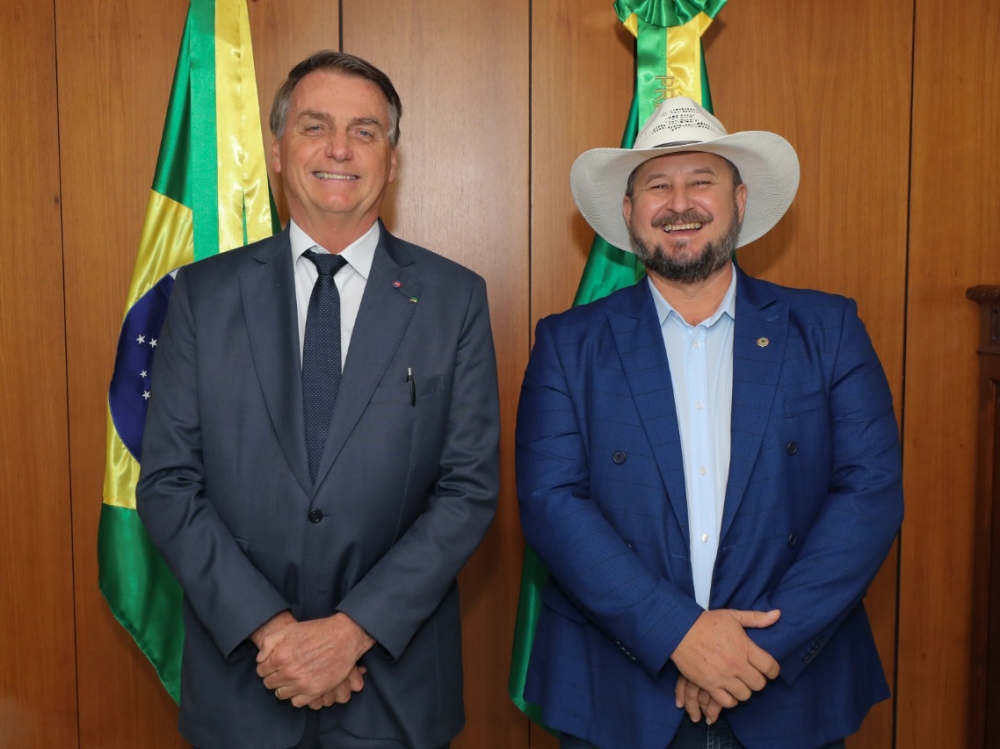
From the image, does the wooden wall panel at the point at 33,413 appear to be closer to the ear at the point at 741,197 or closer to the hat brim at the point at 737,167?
the hat brim at the point at 737,167

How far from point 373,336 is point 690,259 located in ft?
2.24

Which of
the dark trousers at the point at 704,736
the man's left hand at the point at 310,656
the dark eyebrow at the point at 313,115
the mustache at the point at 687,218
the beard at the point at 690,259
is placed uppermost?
the dark eyebrow at the point at 313,115

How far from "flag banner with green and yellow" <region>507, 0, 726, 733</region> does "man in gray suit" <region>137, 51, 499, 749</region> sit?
554mm

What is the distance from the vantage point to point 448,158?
97.3 inches

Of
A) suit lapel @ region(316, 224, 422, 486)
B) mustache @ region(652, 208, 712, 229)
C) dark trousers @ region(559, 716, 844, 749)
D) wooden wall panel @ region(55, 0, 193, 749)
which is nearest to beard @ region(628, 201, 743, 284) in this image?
mustache @ region(652, 208, 712, 229)

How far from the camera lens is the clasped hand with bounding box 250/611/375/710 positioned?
1560 millimetres

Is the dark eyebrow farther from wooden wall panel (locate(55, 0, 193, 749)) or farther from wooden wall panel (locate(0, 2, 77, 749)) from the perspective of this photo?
wooden wall panel (locate(0, 2, 77, 749))

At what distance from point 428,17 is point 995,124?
163cm

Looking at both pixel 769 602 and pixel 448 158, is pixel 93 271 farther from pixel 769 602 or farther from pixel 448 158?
pixel 769 602

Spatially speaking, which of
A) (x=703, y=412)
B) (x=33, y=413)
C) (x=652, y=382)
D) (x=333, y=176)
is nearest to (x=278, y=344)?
(x=333, y=176)

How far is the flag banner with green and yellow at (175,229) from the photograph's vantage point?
228 centimetres

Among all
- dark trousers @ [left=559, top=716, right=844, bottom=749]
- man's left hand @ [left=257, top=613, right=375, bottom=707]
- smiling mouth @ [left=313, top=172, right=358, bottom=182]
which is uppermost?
smiling mouth @ [left=313, top=172, right=358, bottom=182]

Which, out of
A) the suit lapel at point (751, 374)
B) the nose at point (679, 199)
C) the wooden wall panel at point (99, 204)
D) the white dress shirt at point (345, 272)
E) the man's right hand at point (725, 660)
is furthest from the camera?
the wooden wall panel at point (99, 204)

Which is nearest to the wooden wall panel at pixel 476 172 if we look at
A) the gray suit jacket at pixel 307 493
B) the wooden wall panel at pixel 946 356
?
the gray suit jacket at pixel 307 493
